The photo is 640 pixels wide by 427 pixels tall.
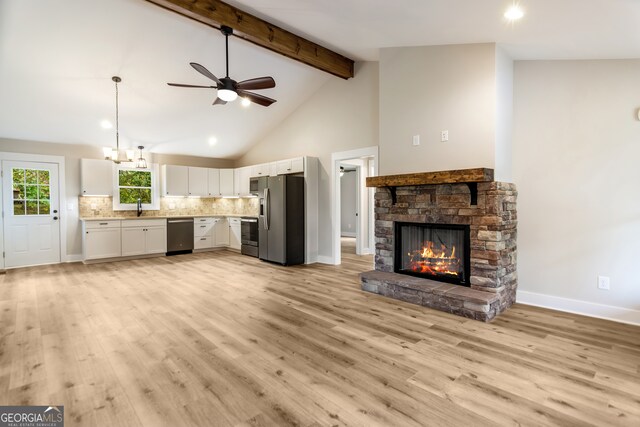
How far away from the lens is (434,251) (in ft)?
13.6

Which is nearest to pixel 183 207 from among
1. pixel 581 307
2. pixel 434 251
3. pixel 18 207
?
pixel 18 207

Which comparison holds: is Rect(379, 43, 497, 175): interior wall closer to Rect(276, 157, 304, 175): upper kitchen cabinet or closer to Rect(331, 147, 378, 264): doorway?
Rect(331, 147, 378, 264): doorway

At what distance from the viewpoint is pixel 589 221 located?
3.41m

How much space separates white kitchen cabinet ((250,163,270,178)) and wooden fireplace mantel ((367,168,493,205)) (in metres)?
3.36

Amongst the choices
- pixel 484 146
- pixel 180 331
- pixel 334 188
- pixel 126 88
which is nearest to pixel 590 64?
pixel 484 146

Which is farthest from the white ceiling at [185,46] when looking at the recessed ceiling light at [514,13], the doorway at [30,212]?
the doorway at [30,212]

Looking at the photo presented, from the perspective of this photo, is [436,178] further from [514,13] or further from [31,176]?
[31,176]

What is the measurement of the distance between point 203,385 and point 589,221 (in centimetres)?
400

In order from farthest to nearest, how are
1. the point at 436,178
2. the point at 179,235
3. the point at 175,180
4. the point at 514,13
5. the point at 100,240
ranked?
the point at 175,180 < the point at 179,235 < the point at 100,240 < the point at 436,178 < the point at 514,13

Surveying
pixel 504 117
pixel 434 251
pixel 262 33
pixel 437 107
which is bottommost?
pixel 434 251

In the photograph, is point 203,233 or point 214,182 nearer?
point 203,233

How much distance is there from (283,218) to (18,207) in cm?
517

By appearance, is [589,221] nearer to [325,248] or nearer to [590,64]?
[590,64]

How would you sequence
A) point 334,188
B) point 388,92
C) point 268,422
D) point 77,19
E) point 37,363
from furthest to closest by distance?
point 334,188
point 388,92
point 77,19
point 37,363
point 268,422
